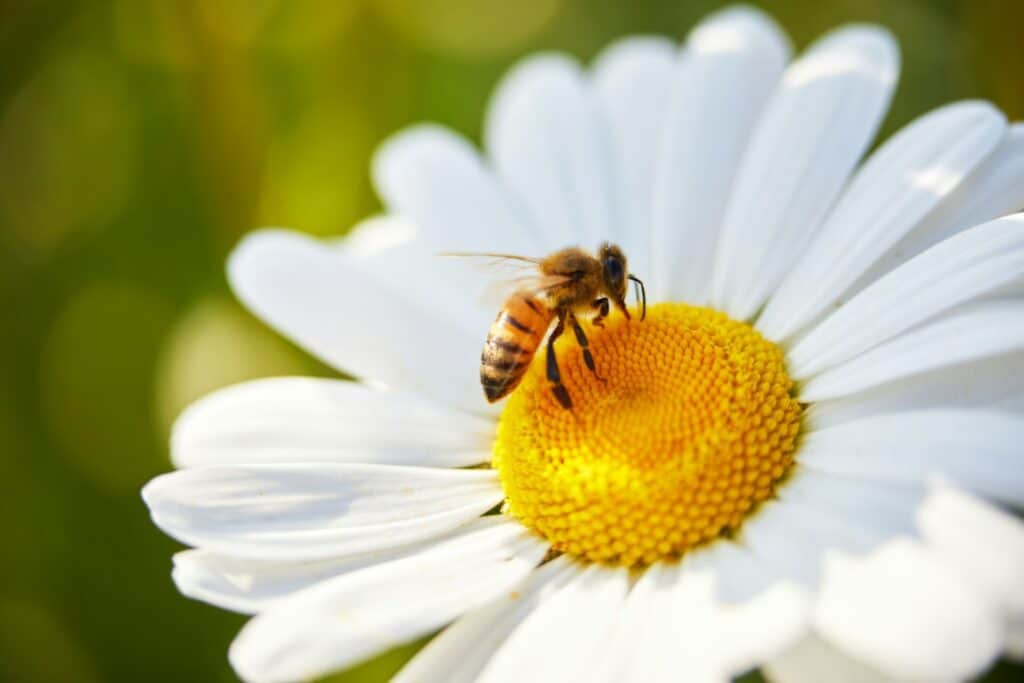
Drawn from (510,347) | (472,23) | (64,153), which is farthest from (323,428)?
(472,23)

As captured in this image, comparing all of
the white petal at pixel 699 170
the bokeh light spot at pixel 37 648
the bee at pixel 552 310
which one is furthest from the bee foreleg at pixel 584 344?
the bokeh light spot at pixel 37 648

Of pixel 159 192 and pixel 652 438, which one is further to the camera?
pixel 159 192

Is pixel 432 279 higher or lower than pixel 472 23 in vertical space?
lower

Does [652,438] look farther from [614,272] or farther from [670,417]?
[614,272]

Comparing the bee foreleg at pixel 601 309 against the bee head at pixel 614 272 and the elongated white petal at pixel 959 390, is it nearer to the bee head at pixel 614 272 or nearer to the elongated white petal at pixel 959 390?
the bee head at pixel 614 272

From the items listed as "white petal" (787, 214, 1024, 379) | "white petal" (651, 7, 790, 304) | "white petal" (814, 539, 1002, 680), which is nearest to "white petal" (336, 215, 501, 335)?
"white petal" (651, 7, 790, 304)

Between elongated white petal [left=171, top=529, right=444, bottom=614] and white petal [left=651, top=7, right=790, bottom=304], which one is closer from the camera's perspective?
elongated white petal [left=171, top=529, right=444, bottom=614]

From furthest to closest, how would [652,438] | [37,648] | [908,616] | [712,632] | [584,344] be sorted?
[37,648]
[584,344]
[652,438]
[712,632]
[908,616]

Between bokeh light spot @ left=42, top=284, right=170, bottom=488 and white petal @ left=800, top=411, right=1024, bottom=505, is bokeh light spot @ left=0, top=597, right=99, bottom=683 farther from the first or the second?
white petal @ left=800, top=411, right=1024, bottom=505
